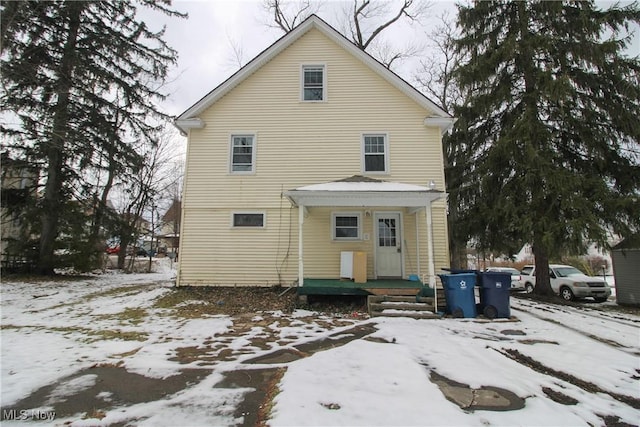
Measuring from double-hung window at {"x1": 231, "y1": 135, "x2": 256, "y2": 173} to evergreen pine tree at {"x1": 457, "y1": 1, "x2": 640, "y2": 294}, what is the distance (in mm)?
8151

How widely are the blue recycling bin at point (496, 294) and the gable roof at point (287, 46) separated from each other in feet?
17.9

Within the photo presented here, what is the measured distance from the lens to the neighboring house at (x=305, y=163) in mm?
10234

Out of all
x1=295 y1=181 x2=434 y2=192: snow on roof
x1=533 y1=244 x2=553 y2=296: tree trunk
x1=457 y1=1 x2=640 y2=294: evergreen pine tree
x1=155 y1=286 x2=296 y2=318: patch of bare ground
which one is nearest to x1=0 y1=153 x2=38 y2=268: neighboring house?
x1=155 y1=286 x2=296 y2=318: patch of bare ground

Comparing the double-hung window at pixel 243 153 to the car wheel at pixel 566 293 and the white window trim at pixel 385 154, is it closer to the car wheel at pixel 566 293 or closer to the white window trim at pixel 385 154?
the white window trim at pixel 385 154

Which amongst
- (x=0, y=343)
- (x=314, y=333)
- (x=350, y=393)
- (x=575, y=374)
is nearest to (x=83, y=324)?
(x=0, y=343)

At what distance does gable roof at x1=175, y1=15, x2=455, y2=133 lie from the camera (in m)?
10.7

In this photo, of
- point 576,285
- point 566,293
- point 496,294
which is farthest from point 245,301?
point 566,293

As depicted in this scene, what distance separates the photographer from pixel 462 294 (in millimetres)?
7570

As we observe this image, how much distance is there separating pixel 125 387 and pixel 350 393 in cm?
262

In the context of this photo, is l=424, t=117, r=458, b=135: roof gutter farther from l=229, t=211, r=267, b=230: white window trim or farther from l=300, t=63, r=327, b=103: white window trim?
l=229, t=211, r=267, b=230: white window trim

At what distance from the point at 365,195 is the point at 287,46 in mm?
6784

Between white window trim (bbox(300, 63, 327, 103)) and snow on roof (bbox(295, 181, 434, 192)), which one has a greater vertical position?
white window trim (bbox(300, 63, 327, 103))

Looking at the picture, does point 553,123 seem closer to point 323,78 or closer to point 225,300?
point 323,78

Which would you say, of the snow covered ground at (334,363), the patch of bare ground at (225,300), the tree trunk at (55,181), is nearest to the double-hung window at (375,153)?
the patch of bare ground at (225,300)
